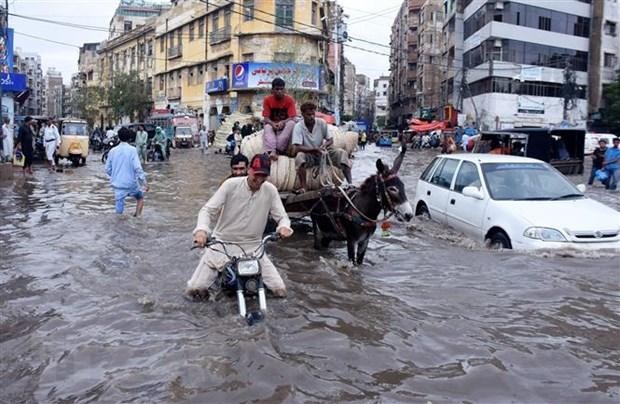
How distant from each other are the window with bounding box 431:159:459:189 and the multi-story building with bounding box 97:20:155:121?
61.2 m

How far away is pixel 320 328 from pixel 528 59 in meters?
50.8

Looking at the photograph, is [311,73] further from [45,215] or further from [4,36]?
[45,215]

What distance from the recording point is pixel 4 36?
24.8 meters

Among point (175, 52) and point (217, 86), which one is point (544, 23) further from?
point (175, 52)

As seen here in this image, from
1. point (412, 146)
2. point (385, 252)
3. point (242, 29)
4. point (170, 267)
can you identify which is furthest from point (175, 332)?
point (412, 146)

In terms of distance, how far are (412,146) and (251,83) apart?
53.0 feet

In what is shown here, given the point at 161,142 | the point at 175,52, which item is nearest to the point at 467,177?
the point at 161,142

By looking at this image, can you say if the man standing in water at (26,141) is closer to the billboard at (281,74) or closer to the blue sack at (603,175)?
the blue sack at (603,175)

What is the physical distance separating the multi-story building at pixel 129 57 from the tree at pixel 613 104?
149ft

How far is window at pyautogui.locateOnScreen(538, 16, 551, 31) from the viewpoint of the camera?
171 feet

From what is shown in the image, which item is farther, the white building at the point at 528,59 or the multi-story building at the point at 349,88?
the multi-story building at the point at 349,88

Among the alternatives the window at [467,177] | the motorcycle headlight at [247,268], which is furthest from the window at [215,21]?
the motorcycle headlight at [247,268]

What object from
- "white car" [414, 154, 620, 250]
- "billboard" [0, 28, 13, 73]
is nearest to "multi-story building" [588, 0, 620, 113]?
"billboard" [0, 28, 13, 73]

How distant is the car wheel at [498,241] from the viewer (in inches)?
352
